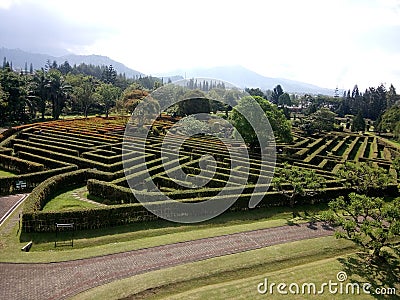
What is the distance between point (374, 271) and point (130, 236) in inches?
617

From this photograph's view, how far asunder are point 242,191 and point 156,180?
8629 mm

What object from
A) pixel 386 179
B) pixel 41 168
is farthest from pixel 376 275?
pixel 41 168

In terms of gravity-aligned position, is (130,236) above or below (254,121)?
below

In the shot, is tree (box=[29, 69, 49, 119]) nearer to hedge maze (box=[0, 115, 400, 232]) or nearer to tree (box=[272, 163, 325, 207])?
hedge maze (box=[0, 115, 400, 232])

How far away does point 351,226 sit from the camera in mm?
19047

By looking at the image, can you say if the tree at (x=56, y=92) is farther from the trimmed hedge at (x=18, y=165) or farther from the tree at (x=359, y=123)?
the tree at (x=359, y=123)

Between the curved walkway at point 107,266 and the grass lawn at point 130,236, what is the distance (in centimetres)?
73

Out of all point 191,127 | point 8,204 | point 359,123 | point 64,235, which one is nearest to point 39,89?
point 191,127

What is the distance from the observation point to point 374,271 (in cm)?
1859

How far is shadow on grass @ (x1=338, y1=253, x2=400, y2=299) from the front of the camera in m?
17.3

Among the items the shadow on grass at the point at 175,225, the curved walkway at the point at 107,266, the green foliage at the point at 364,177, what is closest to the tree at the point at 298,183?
the shadow on grass at the point at 175,225

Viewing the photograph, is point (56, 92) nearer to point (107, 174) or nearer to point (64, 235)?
point (107, 174)

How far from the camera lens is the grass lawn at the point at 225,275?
15.1 meters

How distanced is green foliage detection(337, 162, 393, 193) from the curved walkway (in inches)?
410
